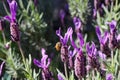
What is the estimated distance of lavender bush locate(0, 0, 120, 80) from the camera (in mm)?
1130

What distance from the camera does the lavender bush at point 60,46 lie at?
113cm

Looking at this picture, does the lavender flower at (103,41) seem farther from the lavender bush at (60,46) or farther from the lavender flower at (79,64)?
the lavender flower at (79,64)

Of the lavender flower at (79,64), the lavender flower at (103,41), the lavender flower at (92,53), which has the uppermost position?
the lavender flower at (103,41)

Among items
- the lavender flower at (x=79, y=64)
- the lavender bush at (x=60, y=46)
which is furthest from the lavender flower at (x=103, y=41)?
the lavender flower at (x=79, y=64)

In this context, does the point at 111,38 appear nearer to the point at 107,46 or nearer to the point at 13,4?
the point at 107,46

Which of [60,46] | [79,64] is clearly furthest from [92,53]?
[60,46]

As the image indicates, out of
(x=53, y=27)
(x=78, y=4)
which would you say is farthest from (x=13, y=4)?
(x=53, y=27)

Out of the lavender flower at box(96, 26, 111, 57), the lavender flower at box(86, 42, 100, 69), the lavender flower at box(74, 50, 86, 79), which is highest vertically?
the lavender flower at box(96, 26, 111, 57)

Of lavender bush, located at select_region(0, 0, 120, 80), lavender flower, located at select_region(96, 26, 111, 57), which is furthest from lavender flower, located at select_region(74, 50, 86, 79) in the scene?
lavender flower, located at select_region(96, 26, 111, 57)

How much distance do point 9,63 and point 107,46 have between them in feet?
1.33

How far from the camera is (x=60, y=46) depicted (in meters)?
1.25

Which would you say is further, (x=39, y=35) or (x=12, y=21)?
(x=39, y=35)

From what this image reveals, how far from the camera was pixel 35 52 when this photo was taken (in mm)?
1749

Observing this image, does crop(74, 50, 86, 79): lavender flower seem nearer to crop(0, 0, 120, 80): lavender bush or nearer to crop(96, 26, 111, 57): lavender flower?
crop(0, 0, 120, 80): lavender bush
